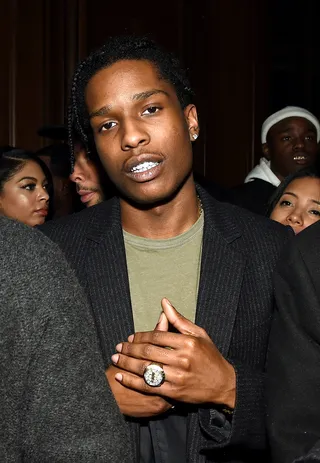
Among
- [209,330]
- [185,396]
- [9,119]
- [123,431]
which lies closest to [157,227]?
[209,330]

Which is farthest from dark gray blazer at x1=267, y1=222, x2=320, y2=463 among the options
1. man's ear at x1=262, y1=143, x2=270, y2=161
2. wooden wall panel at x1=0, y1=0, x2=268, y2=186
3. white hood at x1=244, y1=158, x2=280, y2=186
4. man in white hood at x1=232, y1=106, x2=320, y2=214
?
wooden wall panel at x1=0, y1=0, x2=268, y2=186

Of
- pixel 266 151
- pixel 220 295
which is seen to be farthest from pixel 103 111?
pixel 266 151

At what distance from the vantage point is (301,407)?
4.70 ft

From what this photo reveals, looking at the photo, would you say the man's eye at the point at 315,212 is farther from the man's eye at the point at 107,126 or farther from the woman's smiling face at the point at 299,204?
the man's eye at the point at 107,126

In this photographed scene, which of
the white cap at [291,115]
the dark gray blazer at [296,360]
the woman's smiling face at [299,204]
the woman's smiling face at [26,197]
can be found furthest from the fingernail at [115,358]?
the white cap at [291,115]

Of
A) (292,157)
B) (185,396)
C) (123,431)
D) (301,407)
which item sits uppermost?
(123,431)

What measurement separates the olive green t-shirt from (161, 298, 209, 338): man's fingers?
0.51ft

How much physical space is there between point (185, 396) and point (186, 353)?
0.09 metres

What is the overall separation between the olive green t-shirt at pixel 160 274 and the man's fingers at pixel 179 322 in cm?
15

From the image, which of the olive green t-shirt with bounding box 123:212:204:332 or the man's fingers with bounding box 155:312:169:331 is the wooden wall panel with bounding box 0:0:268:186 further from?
the man's fingers with bounding box 155:312:169:331

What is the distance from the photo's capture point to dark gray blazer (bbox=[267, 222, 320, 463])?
1.43 metres

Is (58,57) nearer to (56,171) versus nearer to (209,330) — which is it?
(56,171)

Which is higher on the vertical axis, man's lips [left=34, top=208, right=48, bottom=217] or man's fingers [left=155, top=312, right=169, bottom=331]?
man's fingers [left=155, top=312, right=169, bottom=331]

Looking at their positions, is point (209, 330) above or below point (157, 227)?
below
